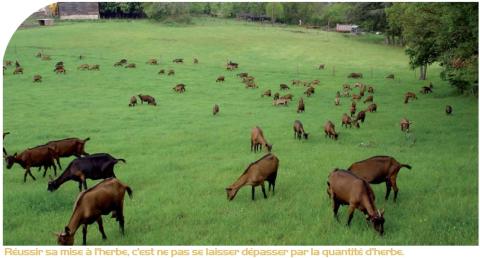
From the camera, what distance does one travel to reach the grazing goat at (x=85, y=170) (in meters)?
13.0

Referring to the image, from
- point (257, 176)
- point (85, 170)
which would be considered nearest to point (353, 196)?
point (257, 176)

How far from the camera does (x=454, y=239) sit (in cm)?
1020

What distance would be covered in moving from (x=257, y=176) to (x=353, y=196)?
113 inches

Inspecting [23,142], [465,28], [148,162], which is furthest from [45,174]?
[465,28]

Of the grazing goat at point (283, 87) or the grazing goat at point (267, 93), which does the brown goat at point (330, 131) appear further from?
the grazing goat at point (283, 87)

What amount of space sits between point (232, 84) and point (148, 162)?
21588 mm

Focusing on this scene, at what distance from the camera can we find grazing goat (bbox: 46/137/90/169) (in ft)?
51.2

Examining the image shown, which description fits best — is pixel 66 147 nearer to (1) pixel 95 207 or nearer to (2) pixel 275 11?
(1) pixel 95 207

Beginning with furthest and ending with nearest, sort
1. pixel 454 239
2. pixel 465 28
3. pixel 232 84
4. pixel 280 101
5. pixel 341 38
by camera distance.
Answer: pixel 341 38
pixel 232 84
pixel 280 101
pixel 465 28
pixel 454 239

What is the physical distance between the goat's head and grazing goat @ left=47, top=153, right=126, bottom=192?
11.0 feet

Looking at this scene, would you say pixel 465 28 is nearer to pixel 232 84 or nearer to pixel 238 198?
pixel 238 198

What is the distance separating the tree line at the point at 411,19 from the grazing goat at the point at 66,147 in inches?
496

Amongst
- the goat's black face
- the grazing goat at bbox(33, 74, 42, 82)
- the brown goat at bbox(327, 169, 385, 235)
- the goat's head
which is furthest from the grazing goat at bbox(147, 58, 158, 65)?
the goat's head

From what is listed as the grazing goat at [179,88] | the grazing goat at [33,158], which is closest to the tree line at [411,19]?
the grazing goat at [179,88]
